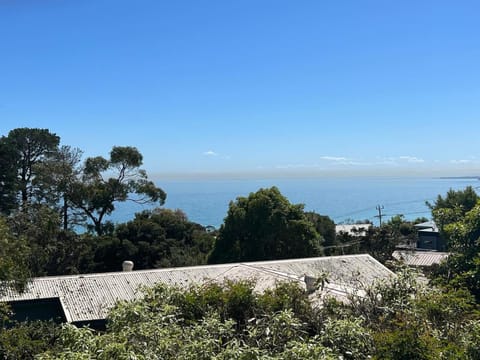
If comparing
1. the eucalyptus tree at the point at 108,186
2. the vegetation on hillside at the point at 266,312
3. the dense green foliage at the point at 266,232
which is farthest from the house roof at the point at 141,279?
the eucalyptus tree at the point at 108,186

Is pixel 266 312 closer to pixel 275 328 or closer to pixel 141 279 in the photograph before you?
pixel 275 328

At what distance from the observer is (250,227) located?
2247cm

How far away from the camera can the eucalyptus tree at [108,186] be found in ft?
97.8

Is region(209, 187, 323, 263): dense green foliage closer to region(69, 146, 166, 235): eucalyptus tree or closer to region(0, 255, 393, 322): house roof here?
region(0, 255, 393, 322): house roof

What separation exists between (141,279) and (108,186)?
16.4m

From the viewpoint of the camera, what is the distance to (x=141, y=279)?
1565cm

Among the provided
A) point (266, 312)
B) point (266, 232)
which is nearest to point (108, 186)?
point (266, 232)

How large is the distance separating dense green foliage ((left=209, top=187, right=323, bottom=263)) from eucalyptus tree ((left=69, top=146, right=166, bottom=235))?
36.3 feet

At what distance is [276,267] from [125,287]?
17.2 feet

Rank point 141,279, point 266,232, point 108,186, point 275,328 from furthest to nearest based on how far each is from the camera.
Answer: point 108,186
point 266,232
point 141,279
point 275,328

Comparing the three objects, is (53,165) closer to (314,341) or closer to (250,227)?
(250,227)

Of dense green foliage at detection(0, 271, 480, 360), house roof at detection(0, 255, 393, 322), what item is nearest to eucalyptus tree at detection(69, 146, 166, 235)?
house roof at detection(0, 255, 393, 322)

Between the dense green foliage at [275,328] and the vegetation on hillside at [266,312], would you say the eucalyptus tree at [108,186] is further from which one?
the dense green foliage at [275,328]

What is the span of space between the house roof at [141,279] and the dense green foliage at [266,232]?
416 centimetres
